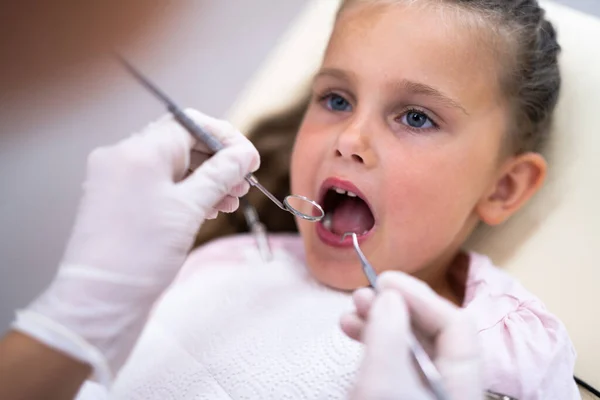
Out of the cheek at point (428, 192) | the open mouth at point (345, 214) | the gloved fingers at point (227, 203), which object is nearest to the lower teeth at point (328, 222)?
the open mouth at point (345, 214)

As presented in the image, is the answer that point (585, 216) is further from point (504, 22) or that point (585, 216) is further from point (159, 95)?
point (159, 95)

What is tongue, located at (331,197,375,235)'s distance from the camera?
948 millimetres

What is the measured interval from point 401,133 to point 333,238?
21 cm

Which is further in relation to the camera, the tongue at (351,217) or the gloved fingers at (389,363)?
the tongue at (351,217)

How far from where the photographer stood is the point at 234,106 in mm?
1346

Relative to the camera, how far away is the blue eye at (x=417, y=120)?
2.88 ft

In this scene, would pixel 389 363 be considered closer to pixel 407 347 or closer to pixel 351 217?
pixel 407 347

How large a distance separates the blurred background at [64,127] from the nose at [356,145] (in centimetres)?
33

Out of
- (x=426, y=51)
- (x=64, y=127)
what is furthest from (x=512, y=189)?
(x=64, y=127)

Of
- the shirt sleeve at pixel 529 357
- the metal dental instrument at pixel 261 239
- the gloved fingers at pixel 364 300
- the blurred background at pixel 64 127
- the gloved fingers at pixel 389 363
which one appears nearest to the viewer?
the gloved fingers at pixel 389 363

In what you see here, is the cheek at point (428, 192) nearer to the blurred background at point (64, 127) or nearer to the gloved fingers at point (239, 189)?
the gloved fingers at point (239, 189)

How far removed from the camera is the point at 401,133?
0.87 m

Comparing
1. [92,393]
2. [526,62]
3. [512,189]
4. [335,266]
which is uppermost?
[526,62]

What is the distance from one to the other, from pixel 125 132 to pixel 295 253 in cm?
40
